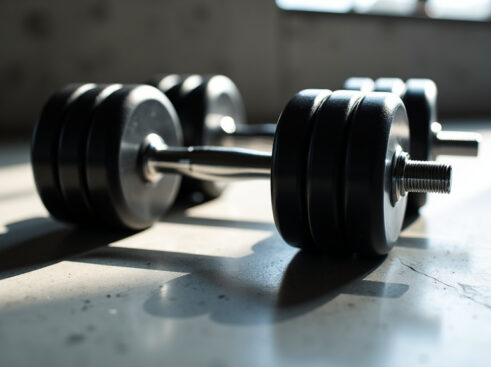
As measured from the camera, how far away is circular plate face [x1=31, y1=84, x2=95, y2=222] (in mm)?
1183

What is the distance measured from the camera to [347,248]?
3.34 ft

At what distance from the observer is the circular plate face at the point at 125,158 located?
1.15m

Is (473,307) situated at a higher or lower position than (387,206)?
lower

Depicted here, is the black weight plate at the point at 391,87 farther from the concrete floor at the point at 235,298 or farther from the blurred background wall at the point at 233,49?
the blurred background wall at the point at 233,49

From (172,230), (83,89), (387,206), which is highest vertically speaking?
(83,89)

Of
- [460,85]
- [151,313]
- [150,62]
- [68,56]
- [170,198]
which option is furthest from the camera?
[460,85]

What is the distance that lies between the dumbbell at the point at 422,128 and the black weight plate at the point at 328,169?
0.38m

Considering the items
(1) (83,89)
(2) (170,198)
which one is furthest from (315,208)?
(1) (83,89)

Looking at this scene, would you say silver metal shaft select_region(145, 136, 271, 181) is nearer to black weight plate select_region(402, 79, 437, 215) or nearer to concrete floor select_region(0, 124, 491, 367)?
concrete floor select_region(0, 124, 491, 367)

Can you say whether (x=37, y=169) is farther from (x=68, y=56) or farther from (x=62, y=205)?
(x=68, y=56)

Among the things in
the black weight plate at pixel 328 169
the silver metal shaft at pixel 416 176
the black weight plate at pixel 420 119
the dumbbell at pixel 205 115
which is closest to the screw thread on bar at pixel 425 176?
the silver metal shaft at pixel 416 176

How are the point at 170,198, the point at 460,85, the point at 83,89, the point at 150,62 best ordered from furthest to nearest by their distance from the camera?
the point at 460,85
the point at 150,62
the point at 170,198
the point at 83,89

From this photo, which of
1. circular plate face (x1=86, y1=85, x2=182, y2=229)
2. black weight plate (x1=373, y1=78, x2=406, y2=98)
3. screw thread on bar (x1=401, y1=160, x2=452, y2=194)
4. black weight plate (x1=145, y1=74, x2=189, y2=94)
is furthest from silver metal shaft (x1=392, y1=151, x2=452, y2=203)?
black weight plate (x1=145, y1=74, x2=189, y2=94)

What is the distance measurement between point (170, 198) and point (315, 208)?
54 centimetres
